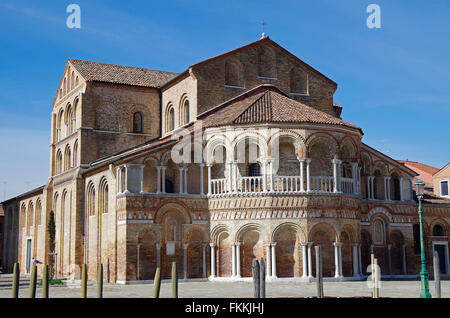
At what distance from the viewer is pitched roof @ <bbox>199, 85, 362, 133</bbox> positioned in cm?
2916

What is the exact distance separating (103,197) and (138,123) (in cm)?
735

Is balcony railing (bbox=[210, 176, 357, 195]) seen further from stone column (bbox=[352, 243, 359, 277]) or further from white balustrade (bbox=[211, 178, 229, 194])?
stone column (bbox=[352, 243, 359, 277])

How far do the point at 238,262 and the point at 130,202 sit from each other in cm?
558

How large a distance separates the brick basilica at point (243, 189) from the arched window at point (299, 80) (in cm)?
6

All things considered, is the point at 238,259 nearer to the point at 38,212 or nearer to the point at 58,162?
the point at 58,162

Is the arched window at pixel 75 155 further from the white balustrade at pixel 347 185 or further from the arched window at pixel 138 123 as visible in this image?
the white balustrade at pixel 347 185

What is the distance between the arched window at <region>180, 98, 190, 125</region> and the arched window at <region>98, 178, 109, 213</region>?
19.0ft

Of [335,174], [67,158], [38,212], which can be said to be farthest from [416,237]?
[38,212]

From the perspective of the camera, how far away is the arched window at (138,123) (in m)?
38.4

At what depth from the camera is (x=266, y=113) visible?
29.3 m

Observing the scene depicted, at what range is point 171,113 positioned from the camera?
3753 cm

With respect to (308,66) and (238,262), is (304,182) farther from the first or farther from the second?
(308,66)

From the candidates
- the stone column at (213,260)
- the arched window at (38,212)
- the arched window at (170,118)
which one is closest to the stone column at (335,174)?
the stone column at (213,260)

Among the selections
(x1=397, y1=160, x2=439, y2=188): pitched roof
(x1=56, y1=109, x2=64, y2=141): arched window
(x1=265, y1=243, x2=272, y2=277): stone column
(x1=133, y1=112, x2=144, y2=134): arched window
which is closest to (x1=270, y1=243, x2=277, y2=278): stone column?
(x1=265, y1=243, x2=272, y2=277): stone column
